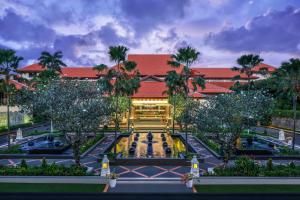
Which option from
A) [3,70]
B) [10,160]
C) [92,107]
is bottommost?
[10,160]

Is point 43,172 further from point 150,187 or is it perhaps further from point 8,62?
point 8,62

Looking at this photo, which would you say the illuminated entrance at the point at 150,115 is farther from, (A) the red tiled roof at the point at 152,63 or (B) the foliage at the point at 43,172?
(B) the foliage at the point at 43,172

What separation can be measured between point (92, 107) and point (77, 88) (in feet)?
8.53

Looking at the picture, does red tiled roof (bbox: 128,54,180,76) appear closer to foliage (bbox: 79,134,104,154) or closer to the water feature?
the water feature

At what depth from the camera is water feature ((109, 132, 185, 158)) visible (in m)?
35.6

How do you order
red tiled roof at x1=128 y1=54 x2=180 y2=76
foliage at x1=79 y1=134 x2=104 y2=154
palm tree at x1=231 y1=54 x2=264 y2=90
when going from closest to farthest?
foliage at x1=79 y1=134 x2=104 y2=154 → palm tree at x1=231 y1=54 x2=264 y2=90 → red tiled roof at x1=128 y1=54 x2=180 y2=76

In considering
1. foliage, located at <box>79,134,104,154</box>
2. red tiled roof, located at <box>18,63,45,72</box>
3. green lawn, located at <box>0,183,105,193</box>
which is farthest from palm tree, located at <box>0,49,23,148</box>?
red tiled roof, located at <box>18,63,45,72</box>

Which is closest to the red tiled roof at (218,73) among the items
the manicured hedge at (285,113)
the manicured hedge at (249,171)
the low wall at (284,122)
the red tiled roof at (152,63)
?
the red tiled roof at (152,63)

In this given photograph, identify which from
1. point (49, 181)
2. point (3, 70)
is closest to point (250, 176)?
point (49, 181)

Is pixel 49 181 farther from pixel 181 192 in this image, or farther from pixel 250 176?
pixel 250 176

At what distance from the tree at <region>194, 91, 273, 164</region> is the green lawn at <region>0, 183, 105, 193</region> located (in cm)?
905

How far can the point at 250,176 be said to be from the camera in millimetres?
22609

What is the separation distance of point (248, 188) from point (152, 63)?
69.8 metres

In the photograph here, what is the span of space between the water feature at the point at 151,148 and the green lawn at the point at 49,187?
12.0 metres
